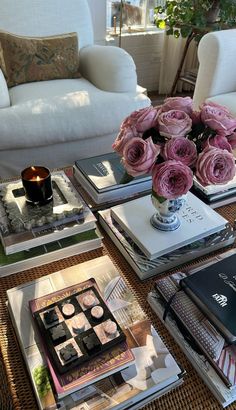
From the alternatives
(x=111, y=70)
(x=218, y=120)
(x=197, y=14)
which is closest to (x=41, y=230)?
(x=218, y=120)

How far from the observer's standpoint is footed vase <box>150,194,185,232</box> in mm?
775

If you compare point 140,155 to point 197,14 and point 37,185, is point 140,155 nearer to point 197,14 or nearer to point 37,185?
point 37,185

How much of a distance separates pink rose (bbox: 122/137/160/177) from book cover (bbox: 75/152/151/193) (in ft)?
0.93

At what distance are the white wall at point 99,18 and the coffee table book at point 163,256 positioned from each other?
6.50ft

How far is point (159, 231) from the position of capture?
817 millimetres

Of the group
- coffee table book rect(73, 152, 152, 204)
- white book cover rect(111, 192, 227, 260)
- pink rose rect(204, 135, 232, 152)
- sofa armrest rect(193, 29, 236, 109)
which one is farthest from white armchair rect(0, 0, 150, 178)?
pink rose rect(204, 135, 232, 152)

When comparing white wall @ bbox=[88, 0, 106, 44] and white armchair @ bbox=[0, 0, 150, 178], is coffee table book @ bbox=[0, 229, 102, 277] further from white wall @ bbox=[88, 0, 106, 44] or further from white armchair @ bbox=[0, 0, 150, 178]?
white wall @ bbox=[88, 0, 106, 44]

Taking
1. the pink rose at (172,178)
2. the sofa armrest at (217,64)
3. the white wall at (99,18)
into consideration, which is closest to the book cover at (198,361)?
the pink rose at (172,178)

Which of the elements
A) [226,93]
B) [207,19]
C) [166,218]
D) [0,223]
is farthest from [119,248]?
[207,19]

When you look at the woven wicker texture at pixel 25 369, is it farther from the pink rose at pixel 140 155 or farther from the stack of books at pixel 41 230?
the pink rose at pixel 140 155

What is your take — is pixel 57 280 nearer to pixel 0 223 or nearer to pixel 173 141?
pixel 0 223

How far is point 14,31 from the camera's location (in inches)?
67.8

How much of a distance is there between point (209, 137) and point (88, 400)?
514 millimetres

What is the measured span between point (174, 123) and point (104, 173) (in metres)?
0.39
